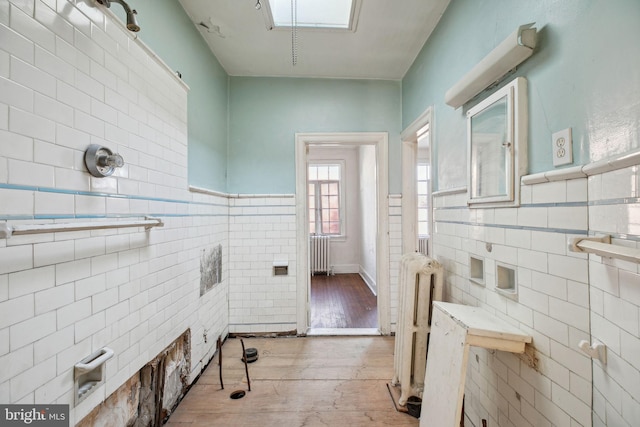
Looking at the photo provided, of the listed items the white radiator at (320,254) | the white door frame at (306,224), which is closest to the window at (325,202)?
the white radiator at (320,254)

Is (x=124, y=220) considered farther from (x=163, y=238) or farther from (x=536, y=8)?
(x=536, y=8)

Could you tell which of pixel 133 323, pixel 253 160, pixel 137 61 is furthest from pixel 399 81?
pixel 133 323

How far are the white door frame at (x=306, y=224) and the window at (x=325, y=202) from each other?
278 centimetres

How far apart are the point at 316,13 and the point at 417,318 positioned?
233 centimetres

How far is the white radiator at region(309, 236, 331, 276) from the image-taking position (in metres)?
5.29

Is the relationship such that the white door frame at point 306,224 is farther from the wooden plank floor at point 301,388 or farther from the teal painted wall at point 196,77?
the teal painted wall at point 196,77

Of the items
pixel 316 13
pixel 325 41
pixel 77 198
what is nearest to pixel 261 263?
pixel 77 198

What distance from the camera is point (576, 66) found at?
3.00ft

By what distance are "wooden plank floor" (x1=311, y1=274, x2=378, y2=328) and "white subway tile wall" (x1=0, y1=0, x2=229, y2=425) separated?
6.22ft

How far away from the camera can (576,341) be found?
920mm

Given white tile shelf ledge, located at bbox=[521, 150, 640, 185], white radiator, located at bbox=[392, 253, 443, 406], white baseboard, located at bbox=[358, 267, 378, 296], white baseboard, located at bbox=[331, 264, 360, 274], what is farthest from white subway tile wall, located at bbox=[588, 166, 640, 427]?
white baseboard, located at bbox=[331, 264, 360, 274]

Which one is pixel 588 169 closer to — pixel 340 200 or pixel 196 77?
pixel 196 77

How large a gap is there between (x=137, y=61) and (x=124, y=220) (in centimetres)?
83

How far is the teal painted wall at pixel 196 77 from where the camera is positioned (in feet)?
5.07
